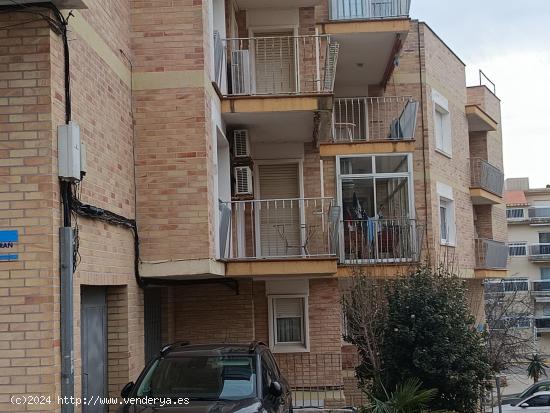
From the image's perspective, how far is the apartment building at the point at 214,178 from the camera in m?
7.50

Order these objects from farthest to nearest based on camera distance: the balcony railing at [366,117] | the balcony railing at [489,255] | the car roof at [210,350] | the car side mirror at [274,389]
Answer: the balcony railing at [489,255] → the balcony railing at [366,117] → the car roof at [210,350] → the car side mirror at [274,389]

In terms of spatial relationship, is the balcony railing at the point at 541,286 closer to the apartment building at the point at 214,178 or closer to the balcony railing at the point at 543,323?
the balcony railing at the point at 543,323

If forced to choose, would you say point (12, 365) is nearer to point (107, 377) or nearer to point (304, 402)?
point (107, 377)

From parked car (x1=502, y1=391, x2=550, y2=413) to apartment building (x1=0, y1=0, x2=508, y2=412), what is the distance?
3.45 meters

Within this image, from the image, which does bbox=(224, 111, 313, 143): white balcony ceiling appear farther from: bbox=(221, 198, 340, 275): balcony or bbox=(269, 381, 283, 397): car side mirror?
bbox=(269, 381, 283, 397): car side mirror

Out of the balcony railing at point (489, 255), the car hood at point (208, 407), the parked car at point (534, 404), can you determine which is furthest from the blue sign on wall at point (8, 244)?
the parked car at point (534, 404)

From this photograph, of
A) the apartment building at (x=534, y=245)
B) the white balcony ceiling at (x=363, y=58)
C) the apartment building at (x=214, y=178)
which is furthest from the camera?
the apartment building at (x=534, y=245)

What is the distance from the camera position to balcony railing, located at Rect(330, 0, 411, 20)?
16.7 m

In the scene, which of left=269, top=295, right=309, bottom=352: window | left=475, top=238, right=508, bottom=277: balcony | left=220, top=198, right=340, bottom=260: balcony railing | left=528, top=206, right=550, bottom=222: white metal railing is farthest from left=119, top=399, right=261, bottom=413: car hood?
left=528, top=206, right=550, bottom=222: white metal railing

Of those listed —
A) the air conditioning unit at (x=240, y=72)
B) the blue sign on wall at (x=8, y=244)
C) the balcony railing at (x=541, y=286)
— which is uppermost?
the air conditioning unit at (x=240, y=72)

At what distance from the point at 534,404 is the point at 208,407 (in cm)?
1797

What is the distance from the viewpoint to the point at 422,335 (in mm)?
11422

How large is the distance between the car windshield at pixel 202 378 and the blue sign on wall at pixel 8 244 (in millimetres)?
2050

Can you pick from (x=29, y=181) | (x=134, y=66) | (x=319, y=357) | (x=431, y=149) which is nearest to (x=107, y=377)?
(x=29, y=181)
